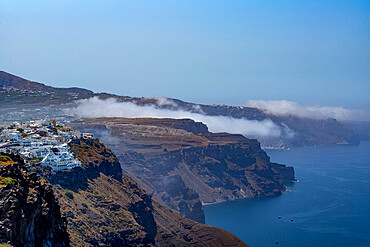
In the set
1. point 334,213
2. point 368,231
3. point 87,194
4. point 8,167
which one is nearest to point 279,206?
point 334,213

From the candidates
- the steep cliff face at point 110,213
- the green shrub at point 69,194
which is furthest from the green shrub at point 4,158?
the green shrub at point 69,194

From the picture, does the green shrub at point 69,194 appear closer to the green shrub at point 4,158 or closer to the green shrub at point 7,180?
the green shrub at point 4,158

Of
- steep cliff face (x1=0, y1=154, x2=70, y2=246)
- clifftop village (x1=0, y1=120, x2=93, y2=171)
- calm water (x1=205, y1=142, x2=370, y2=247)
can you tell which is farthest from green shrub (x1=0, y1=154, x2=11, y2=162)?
calm water (x1=205, y1=142, x2=370, y2=247)

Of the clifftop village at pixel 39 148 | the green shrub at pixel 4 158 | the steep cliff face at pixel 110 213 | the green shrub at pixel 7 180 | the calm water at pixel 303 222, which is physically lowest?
the calm water at pixel 303 222

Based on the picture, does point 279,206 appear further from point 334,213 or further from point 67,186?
point 67,186

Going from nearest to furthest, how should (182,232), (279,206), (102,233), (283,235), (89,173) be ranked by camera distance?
(102,233), (89,173), (182,232), (283,235), (279,206)

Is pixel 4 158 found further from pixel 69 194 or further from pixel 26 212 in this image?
pixel 69 194
